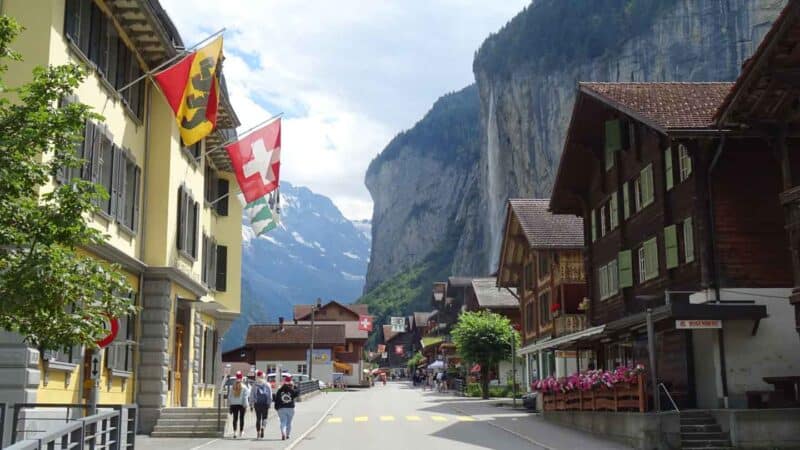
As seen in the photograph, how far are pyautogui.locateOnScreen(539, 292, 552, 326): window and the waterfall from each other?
2935 inches

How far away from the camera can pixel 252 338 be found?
7644 cm

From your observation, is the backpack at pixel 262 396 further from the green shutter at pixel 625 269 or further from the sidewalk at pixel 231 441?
the green shutter at pixel 625 269

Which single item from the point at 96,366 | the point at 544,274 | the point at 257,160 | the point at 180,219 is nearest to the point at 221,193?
the point at 180,219

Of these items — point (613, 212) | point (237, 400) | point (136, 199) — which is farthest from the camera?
point (613, 212)

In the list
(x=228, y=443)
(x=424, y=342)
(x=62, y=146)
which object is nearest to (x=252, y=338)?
(x=424, y=342)

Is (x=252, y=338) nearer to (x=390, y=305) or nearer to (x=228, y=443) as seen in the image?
(x=228, y=443)

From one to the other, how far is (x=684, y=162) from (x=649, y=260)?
3.94 meters

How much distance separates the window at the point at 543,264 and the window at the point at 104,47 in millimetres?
27001

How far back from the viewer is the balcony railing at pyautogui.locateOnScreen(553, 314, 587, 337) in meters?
44.1

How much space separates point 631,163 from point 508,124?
9118 cm

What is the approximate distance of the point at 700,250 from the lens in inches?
945

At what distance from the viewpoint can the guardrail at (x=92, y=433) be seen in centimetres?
976

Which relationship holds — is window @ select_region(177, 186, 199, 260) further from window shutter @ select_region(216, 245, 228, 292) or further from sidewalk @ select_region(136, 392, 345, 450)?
window shutter @ select_region(216, 245, 228, 292)

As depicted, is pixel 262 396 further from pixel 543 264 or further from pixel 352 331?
pixel 352 331
